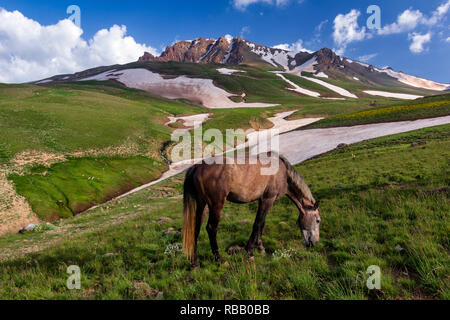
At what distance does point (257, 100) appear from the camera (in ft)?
458

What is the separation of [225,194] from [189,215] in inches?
58.4

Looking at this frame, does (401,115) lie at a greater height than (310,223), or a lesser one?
greater

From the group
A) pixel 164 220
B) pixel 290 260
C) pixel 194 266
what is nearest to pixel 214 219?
pixel 194 266

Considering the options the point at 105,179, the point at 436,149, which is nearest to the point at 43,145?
the point at 105,179

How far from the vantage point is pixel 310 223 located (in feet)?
27.7

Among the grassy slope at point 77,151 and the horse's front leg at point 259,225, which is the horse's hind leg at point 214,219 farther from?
the grassy slope at point 77,151

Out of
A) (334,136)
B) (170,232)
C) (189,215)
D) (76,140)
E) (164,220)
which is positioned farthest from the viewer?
(334,136)

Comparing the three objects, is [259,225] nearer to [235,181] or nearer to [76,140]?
[235,181]

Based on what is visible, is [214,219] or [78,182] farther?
[78,182]

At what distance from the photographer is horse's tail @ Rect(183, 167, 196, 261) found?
24.1 ft

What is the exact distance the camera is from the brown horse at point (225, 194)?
7.21 metres

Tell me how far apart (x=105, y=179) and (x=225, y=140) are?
109ft

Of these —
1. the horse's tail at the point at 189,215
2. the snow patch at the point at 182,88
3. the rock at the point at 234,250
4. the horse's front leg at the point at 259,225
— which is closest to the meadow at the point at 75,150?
the horse's tail at the point at 189,215
